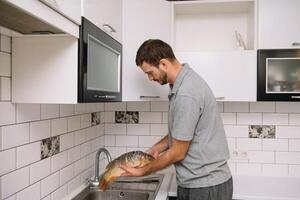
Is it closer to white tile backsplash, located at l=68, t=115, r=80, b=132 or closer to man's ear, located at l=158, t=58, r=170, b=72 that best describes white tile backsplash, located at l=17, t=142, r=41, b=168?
white tile backsplash, located at l=68, t=115, r=80, b=132

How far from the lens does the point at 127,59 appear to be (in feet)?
6.06

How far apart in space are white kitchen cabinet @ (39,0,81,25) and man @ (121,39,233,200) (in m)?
0.54

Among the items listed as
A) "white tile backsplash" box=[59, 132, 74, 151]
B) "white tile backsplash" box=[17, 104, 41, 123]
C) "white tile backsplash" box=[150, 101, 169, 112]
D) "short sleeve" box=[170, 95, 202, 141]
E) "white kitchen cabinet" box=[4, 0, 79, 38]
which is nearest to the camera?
"white kitchen cabinet" box=[4, 0, 79, 38]

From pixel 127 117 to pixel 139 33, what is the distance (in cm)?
76

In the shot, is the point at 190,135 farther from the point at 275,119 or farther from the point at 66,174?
the point at 275,119

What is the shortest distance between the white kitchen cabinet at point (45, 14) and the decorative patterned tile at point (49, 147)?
633 millimetres

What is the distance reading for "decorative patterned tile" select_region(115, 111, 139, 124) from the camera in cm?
235

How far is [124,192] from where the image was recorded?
1845mm

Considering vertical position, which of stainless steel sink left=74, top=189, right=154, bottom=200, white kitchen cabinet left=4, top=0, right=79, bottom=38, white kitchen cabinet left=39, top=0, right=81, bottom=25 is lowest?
stainless steel sink left=74, top=189, right=154, bottom=200

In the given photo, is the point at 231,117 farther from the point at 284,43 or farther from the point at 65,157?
the point at 65,157

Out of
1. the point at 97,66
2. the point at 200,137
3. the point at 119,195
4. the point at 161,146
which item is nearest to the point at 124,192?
the point at 119,195

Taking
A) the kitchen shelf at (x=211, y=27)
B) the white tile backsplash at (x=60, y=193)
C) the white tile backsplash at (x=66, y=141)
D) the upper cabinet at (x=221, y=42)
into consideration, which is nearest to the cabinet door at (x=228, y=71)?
the upper cabinet at (x=221, y=42)

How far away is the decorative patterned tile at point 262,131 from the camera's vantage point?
7.25 feet

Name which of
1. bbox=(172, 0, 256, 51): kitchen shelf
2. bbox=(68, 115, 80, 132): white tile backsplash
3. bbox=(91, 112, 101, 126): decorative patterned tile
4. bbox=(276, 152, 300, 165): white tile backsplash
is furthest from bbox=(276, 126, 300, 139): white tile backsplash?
bbox=(68, 115, 80, 132): white tile backsplash
